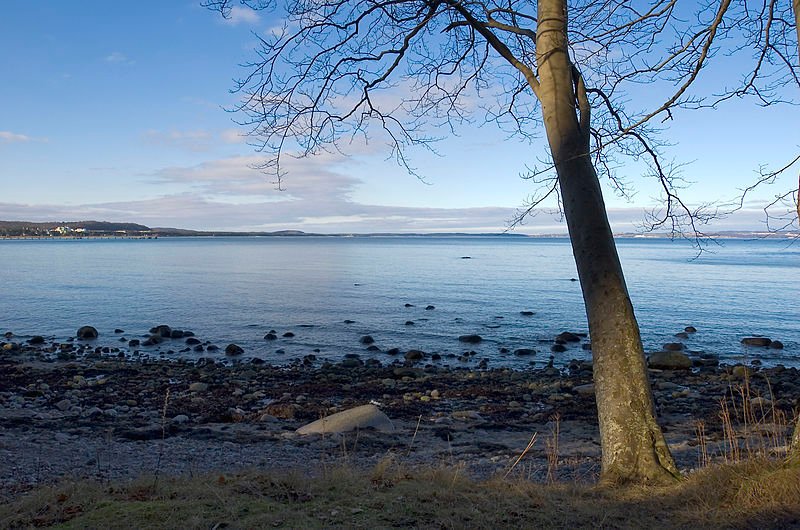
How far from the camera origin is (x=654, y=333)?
2538 cm

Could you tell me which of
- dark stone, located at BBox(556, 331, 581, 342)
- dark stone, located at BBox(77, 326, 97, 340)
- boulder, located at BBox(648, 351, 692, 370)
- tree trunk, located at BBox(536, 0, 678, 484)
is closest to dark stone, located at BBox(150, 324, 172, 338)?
dark stone, located at BBox(77, 326, 97, 340)

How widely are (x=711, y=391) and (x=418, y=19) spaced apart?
1282 cm

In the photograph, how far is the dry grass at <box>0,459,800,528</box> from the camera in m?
4.60

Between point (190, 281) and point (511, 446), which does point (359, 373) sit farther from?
point (190, 281)

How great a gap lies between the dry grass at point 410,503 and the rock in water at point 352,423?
17.6ft

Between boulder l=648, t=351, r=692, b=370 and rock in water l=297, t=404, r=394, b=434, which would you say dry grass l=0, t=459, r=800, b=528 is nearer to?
rock in water l=297, t=404, r=394, b=434

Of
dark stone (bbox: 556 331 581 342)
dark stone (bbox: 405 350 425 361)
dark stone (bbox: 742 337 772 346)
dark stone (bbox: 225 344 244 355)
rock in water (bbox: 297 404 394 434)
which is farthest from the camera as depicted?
dark stone (bbox: 556 331 581 342)

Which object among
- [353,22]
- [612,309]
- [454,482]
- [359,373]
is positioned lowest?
[359,373]

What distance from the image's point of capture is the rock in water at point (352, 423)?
11.1 metres

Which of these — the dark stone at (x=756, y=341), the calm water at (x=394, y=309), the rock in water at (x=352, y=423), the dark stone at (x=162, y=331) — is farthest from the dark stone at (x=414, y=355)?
the dark stone at (x=756, y=341)

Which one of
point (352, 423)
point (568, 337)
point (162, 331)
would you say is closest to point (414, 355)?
point (568, 337)

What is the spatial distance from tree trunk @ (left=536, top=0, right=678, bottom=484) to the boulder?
14130 mm

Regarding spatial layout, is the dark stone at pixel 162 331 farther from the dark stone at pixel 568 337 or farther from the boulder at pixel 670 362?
the boulder at pixel 670 362

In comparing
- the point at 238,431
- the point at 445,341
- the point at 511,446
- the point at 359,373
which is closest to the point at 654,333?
the point at 445,341
